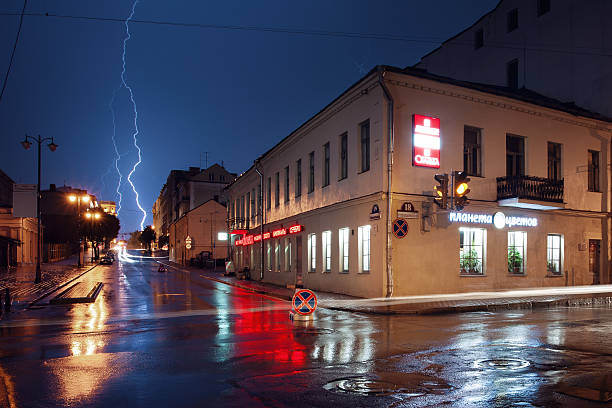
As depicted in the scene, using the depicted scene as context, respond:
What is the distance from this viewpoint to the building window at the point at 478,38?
34594mm

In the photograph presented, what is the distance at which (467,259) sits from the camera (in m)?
21.1

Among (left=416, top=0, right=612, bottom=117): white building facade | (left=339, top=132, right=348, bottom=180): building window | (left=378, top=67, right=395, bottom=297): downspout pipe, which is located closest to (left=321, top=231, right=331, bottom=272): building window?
(left=339, top=132, right=348, bottom=180): building window

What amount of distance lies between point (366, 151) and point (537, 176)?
8053mm

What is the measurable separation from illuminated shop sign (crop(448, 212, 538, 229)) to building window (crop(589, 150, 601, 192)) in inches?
190

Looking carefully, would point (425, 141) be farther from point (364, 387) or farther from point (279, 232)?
point (364, 387)

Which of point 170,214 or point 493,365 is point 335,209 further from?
point 170,214

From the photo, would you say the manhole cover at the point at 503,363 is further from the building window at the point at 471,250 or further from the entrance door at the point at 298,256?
the entrance door at the point at 298,256

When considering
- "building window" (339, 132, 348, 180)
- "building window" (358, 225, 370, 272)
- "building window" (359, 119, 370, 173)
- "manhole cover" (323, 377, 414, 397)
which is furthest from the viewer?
"building window" (339, 132, 348, 180)

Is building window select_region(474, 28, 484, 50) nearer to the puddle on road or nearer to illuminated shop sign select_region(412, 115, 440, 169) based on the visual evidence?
illuminated shop sign select_region(412, 115, 440, 169)

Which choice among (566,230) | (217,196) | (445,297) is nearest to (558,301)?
(445,297)

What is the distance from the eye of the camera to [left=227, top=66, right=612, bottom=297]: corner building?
19578 mm

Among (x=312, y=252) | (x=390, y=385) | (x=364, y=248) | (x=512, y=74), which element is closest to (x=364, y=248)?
(x=364, y=248)

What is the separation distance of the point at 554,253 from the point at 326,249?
10.6m

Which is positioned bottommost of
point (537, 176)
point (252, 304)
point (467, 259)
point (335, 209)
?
point (252, 304)
